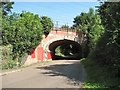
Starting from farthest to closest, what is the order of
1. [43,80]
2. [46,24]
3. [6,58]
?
[46,24]
[6,58]
[43,80]

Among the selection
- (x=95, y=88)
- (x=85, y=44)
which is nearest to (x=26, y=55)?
(x=85, y=44)

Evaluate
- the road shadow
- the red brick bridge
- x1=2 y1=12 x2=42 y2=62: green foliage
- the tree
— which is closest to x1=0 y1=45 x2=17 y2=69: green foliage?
x1=2 y1=12 x2=42 y2=62: green foliage

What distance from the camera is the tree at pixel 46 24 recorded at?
143ft

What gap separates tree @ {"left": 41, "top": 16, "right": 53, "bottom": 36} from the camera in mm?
43719

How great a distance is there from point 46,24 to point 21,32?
10148 millimetres

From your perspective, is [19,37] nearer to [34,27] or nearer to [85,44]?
[34,27]

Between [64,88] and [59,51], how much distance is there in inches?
2759

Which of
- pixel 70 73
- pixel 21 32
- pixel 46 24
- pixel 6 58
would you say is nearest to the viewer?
pixel 70 73

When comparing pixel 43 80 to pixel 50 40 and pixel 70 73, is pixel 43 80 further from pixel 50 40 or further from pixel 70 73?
pixel 50 40

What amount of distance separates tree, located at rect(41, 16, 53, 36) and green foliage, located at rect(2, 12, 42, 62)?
10.6 feet

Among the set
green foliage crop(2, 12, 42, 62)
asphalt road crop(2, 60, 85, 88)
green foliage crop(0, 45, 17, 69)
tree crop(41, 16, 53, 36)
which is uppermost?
tree crop(41, 16, 53, 36)

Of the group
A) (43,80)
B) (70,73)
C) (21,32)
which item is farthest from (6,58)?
(43,80)

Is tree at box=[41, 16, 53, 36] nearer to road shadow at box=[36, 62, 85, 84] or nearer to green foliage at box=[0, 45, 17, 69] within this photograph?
green foliage at box=[0, 45, 17, 69]

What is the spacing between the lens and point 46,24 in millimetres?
43875
